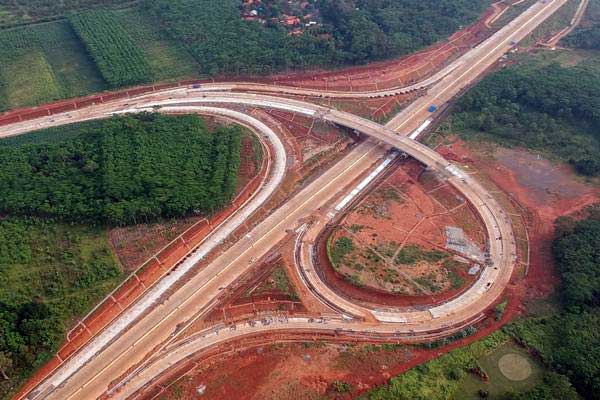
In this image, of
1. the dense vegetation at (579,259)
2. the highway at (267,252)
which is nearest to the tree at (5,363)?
the highway at (267,252)

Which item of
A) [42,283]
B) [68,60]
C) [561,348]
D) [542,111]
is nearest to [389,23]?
[542,111]

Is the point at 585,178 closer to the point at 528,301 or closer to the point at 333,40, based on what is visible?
the point at 528,301

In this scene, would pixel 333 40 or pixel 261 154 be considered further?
pixel 333 40

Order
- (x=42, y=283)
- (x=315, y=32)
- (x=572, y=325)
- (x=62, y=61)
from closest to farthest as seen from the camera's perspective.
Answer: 1. (x=42, y=283)
2. (x=572, y=325)
3. (x=62, y=61)
4. (x=315, y=32)

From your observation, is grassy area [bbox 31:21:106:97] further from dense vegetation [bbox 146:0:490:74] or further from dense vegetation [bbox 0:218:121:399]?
dense vegetation [bbox 0:218:121:399]

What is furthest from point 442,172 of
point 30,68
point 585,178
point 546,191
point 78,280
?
point 30,68

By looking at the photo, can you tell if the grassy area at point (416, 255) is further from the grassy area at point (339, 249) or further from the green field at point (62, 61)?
the green field at point (62, 61)

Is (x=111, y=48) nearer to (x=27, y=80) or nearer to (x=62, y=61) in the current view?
(x=62, y=61)
